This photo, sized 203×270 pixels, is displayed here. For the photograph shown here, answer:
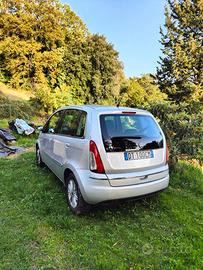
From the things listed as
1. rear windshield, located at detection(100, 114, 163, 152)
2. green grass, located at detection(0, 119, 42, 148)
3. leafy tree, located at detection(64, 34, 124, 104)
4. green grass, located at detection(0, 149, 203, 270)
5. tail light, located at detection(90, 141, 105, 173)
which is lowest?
green grass, located at detection(0, 149, 203, 270)

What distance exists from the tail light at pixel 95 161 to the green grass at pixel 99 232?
817 millimetres

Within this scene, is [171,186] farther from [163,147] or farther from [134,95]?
[134,95]

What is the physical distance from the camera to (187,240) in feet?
10.4

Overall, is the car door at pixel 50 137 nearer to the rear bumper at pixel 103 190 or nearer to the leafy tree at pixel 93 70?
the rear bumper at pixel 103 190

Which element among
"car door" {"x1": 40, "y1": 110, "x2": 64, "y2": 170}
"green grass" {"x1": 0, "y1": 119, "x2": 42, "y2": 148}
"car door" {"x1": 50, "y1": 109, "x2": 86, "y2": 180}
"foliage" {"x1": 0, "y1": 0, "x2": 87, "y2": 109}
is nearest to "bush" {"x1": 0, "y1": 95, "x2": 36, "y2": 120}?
"foliage" {"x1": 0, "y1": 0, "x2": 87, "y2": 109}

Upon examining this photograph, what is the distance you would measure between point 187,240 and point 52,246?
1666mm

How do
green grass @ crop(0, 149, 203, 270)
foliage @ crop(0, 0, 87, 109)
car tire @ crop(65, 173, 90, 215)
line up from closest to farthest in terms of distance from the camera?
1. green grass @ crop(0, 149, 203, 270)
2. car tire @ crop(65, 173, 90, 215)
3. foliage @ crop(0, 0, 87, 109)

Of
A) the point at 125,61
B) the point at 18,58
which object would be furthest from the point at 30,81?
the point at 125,61

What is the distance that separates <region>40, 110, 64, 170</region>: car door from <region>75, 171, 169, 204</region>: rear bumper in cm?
152

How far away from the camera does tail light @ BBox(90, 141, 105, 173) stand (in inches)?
126

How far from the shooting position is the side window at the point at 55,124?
15.3 feet

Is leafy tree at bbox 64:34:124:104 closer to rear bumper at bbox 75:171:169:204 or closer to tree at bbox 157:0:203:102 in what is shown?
tree at bbox 157:0:203:102

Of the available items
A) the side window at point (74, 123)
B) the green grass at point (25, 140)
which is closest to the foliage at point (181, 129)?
the side window at point (74, 123)

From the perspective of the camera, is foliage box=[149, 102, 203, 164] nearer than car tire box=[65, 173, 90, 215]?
No
